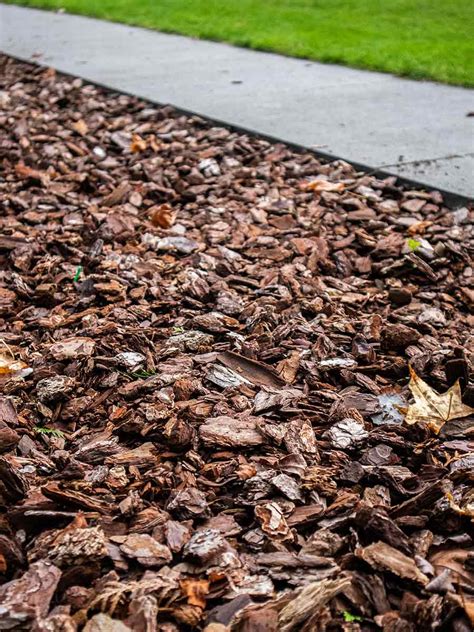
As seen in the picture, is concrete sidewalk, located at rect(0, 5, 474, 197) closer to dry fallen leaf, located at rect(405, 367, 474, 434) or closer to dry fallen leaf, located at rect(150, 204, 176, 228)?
dry fallen leaf, located at rect(150, 204, 176, 228)

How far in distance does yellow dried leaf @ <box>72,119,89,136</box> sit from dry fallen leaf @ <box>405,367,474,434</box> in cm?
389

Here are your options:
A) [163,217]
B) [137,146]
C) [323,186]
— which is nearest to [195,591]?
[163,217]

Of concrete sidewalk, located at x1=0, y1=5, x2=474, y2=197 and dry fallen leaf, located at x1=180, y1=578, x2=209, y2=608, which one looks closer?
dry fallen leaf, located at x1=180, y1=578, x2=209, y2=608

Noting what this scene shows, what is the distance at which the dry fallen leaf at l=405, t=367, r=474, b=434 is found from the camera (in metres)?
2.43

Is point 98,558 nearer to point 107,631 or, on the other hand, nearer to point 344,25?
point 107,631

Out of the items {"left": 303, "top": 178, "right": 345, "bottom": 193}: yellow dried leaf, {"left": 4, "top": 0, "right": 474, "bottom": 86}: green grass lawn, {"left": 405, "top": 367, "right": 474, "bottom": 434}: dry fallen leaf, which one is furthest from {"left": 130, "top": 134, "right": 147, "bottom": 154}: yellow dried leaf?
{"left": 405, "top": 367, "right": 474, "bottom": 434}: dry fallen leaf

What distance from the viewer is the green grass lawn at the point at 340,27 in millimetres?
7285

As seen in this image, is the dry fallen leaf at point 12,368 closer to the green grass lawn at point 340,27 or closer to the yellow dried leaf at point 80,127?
the yellow dried leaf at point 80,127

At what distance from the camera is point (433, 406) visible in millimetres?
2482

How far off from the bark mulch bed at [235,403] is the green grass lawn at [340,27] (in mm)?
3107

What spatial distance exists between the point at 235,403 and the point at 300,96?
4.34 metres

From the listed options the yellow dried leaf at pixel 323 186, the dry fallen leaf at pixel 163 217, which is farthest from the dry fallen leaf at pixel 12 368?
the yellow dried leaf at pixel 323 186

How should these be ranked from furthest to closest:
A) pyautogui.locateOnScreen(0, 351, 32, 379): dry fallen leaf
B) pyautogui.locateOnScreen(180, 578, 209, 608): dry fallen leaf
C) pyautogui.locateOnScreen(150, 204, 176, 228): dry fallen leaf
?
1. pyautogui.locateOnScreen(150, 204, 176, 228): dry fallen leaf
2. pyautogui.locateOnScreen(0, 351, 32, 379): dry fallen leaf
3. pyautogui.locateOnScreen(180, 578, 209, 608): dry fallen leaf

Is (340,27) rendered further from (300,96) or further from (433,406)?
(433,406)
